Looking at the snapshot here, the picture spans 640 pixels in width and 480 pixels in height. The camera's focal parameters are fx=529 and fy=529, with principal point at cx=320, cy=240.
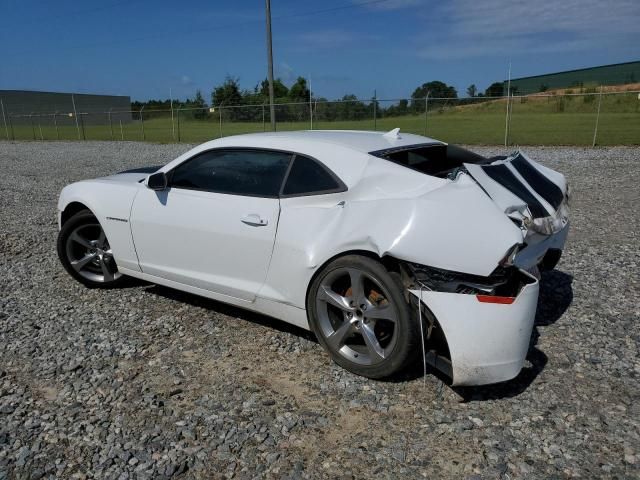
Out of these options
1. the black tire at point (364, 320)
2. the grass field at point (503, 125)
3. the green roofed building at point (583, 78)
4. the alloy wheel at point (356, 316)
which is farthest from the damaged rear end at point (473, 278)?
the green roofed building at point (583, 78)

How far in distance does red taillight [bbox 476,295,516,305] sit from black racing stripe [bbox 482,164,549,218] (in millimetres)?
668

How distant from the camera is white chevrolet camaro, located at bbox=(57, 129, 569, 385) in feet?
9.17

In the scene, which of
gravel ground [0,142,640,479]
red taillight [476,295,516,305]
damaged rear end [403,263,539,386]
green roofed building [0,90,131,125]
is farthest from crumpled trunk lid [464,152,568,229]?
green roofed building [0,90,131,125]

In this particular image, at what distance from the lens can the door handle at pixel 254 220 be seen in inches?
138

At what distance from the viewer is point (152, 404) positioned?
302 cm

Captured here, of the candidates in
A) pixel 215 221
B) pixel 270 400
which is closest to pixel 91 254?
pixel 215 221

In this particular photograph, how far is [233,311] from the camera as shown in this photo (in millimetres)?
4305

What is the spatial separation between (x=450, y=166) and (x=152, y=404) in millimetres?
2489

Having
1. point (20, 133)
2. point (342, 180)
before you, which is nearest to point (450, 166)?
→ point (342, 180)

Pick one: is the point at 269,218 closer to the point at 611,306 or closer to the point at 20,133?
the point at 611,306

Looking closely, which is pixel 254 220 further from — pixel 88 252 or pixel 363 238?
pixel 88 252

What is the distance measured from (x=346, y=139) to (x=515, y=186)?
1194mm

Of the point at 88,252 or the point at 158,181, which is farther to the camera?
the point at 88,252

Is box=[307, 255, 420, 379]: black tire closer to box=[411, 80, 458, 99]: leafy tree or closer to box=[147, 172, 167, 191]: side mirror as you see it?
box=[147, 172, 167, 191]: side mirror
